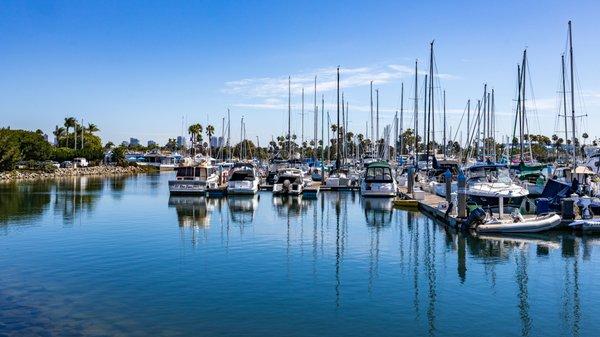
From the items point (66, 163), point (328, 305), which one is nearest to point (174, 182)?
point (328, 305)

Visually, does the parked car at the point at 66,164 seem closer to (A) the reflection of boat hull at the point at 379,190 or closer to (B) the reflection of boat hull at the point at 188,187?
(B) the reflection of boat hull at the point at 188,187

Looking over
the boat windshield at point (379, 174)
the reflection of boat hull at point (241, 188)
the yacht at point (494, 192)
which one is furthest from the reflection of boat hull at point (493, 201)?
the reflection of boat hull at point (241, 188)

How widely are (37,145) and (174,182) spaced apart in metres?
60.2

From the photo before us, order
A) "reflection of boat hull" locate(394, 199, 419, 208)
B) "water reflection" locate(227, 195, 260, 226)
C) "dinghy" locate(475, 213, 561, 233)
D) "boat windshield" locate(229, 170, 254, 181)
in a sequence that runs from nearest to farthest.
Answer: "dinghy" locate(475, 213, 561, 233) → "water reflection" locate(227, 195, 260, 226) → "reflection of boat hull" locate(394, 199, 419, 208) → "boat windshield" locate(229, 170, 254, 181)

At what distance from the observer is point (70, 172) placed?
10162cm

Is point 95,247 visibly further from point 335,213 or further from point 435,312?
point 335,213

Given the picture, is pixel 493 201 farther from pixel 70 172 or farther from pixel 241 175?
pixel 70 172

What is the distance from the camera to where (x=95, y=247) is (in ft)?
84.4

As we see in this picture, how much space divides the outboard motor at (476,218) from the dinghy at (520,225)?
210 millimetres

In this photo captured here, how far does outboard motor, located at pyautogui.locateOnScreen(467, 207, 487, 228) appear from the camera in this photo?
93.2 feet

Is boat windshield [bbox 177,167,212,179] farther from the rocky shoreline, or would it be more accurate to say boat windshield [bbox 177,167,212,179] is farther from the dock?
the rocky shoreline

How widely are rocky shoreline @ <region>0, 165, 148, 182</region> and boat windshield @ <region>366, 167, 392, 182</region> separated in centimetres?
5302

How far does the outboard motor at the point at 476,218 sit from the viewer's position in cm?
2842

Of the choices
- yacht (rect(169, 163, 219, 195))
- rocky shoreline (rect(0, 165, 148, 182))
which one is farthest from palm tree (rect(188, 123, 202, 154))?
yacht (rect(169, 163, 219, 195))
